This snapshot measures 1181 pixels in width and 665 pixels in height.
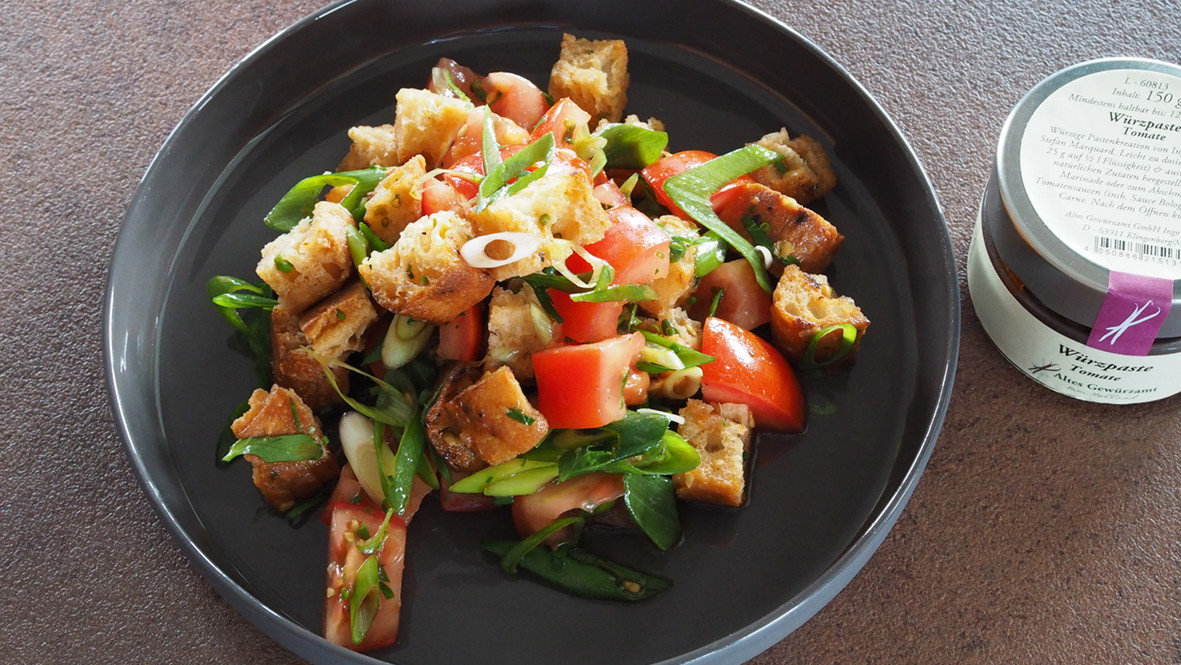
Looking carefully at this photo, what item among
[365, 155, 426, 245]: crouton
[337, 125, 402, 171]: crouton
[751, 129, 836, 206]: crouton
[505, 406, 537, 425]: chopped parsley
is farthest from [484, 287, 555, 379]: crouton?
[751, 129, 836, 206]: crouton

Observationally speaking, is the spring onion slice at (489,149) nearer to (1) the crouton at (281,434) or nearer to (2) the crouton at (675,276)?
(2) the crouton at (675,276)

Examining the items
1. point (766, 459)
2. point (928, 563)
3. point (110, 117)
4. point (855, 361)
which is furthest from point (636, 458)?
point (110, 117)

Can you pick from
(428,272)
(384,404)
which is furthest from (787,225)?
(384,404)

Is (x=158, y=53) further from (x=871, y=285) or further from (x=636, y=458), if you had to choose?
(x=871, y=285)

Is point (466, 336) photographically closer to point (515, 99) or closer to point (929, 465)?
point (515, 99)

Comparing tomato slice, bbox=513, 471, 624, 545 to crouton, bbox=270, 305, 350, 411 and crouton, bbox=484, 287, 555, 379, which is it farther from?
crouton, bbox=270, 305, 350, 411

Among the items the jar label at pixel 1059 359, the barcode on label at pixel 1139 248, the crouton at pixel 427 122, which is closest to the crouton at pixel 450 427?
the crouton at pixel 427 122
